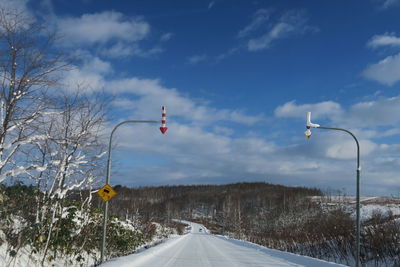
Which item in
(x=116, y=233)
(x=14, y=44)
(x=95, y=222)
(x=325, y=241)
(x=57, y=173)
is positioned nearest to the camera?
(x=14, y=44)

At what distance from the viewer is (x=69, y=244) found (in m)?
14.6

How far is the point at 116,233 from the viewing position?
65.6 ft

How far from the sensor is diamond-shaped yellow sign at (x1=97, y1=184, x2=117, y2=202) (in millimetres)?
14555

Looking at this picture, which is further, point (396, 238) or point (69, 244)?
point (396, 238)

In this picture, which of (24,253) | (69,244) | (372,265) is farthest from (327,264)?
(24,253)

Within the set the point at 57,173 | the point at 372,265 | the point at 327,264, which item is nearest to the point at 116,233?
the point at 57,173

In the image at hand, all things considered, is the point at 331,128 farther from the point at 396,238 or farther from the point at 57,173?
the point at 57,173

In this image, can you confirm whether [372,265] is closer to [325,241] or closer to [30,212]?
[325,241]

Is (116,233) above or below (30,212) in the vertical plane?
below

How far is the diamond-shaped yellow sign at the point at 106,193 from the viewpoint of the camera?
14.6 m

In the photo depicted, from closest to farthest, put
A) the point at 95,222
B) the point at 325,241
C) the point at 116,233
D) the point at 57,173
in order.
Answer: the point at 57,173
the point at 95,222
the point at 116,233
the point at 325,241

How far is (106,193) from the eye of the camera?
48.2 feet

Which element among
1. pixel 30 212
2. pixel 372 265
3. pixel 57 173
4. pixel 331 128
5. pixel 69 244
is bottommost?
pixel 372 265

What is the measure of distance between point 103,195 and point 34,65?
6.45m
